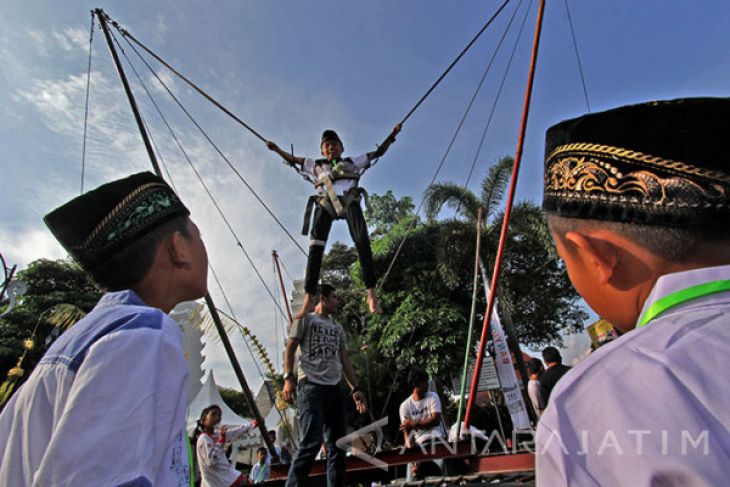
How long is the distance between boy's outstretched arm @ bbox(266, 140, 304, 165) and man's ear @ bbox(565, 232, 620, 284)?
4899 millimetres

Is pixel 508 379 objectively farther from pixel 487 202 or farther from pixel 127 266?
pixel 127 266

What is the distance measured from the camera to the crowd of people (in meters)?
0.67

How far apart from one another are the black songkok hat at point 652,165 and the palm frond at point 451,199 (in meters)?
17.9

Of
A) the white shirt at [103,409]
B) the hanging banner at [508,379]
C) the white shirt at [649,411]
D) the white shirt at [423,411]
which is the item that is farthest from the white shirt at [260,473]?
the white shirt at [649,411]

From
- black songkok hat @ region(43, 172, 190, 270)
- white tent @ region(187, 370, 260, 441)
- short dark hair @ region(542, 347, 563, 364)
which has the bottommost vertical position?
white tent @ region(187, 370, 260, 441)

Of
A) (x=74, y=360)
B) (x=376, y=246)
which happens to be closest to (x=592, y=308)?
(x=74, y=360)

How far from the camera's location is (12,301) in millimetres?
8359

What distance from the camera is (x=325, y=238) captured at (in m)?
5.60

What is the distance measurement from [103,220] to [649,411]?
68.8 inches

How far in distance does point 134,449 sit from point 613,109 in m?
1.39

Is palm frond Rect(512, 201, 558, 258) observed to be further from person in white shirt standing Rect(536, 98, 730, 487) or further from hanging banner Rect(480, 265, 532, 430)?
person in white shirt standing Rect(536, 98, 730, 487)

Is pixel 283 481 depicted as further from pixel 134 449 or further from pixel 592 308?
pixel 592 308

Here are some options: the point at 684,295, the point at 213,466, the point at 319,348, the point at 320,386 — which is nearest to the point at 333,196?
the point at 319,348

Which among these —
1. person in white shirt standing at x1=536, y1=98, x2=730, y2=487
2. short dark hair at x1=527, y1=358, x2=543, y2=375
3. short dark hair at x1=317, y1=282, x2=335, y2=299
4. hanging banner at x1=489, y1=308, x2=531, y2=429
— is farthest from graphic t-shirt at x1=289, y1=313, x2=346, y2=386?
hanging banner at x1=489, y1=308, x2=531, y2=429
